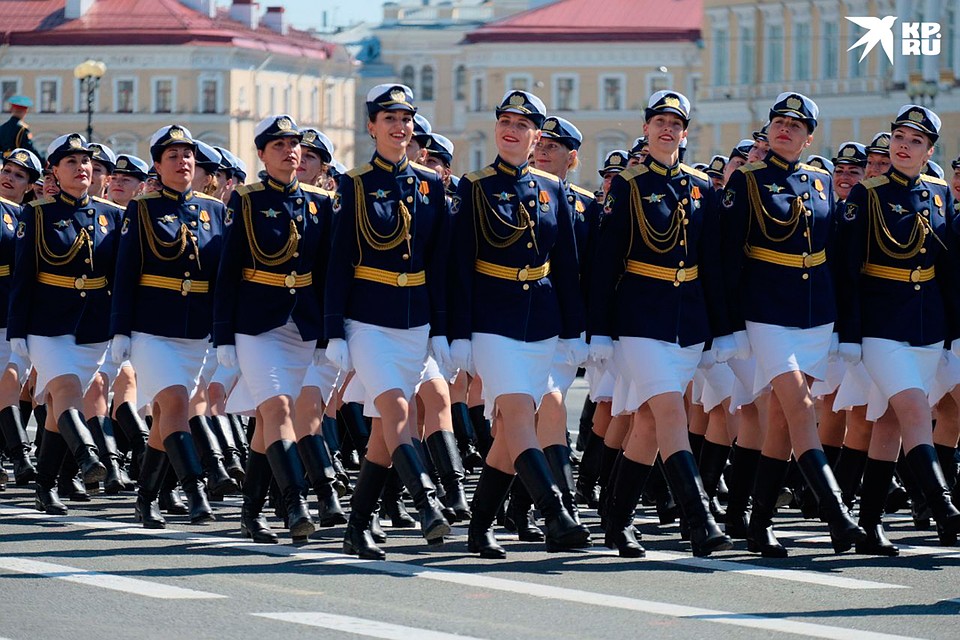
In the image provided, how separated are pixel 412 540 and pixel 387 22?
128716 mm

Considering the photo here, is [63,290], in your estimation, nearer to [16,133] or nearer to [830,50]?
[16,133]

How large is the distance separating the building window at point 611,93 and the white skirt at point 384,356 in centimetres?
10825

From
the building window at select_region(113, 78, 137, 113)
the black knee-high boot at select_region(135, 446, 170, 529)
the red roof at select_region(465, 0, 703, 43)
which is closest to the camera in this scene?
the black knee-high boot at select_region(135, 446, 170, 529)

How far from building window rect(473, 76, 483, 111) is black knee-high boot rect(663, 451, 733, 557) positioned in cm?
11001

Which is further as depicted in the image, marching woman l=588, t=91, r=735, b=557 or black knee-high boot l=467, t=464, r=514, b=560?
marching woman l=588, t=91, r=735, b=557

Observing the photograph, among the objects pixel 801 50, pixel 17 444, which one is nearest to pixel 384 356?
pixel 17 444

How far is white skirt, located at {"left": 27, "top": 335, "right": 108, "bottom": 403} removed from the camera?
1501 cm

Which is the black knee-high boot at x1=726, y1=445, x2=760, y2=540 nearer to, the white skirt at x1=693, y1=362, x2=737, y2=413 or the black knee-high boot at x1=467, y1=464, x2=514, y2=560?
the white skirt at x1=693, y1=362, x2=737, y2=413

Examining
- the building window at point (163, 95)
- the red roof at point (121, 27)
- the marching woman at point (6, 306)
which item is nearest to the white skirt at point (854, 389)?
the marching woman at point (6, 306)

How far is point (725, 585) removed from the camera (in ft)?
37.6

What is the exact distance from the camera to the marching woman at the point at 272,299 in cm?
1291

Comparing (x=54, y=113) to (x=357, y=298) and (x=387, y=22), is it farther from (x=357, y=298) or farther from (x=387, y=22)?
(x=357, y=298)

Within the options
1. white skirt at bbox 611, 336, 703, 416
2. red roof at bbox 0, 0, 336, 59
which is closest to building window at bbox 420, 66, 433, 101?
red roof at bbox 0, 0, 336, 59

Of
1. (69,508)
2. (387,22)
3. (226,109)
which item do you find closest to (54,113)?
(226,109)
